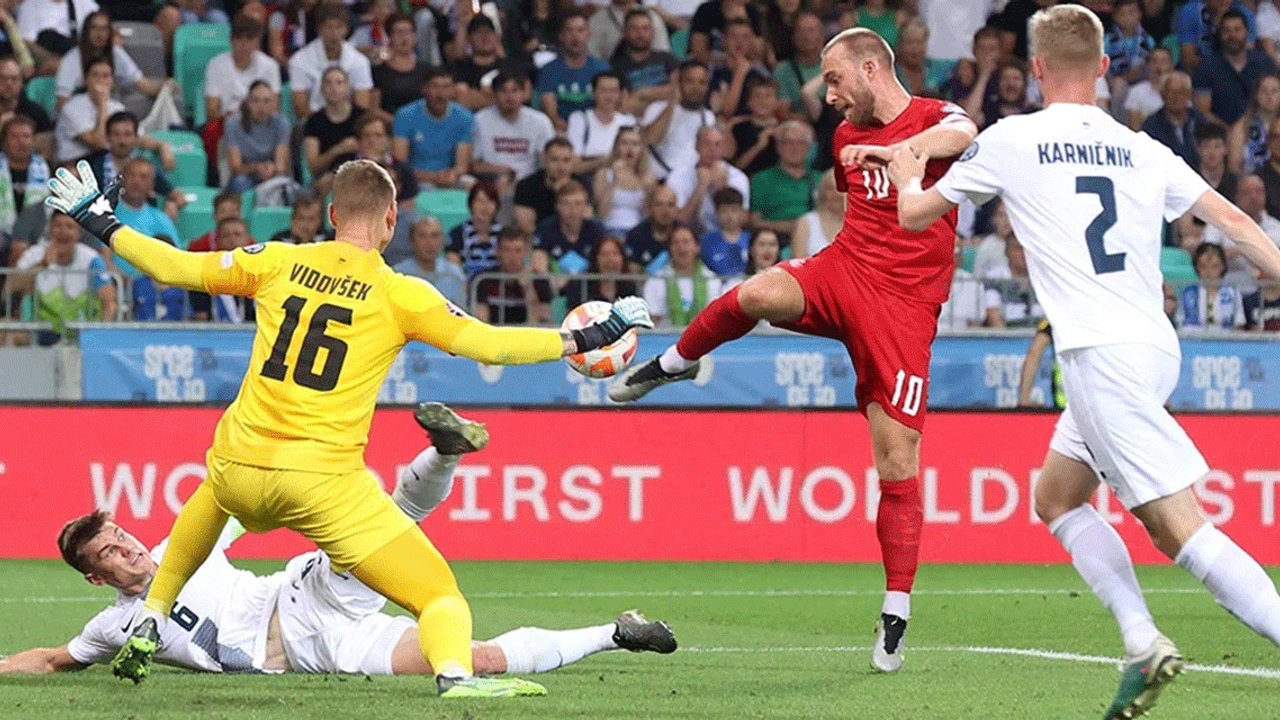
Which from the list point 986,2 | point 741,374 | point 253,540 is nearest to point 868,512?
point 741,374

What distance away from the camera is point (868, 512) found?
1419cm

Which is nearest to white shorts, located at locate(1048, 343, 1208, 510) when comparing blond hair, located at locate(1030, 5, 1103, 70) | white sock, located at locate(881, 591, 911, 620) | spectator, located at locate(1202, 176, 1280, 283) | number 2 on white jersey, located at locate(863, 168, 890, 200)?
blond hair, located at locate(1030, 5, 1103, 70)

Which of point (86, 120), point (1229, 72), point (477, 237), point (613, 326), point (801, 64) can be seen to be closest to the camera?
point (613, 326)

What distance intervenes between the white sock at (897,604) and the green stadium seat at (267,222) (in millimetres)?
8705

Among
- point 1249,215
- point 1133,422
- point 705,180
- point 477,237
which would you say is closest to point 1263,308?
point 1249,215

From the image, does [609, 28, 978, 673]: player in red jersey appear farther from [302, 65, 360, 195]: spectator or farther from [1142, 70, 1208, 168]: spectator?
[1142, 70, 1208, 168]: spectator

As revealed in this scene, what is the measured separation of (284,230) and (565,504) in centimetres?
318

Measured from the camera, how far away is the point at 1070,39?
620cm

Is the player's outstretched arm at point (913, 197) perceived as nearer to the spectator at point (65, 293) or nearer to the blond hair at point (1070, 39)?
the blond hair at point (1070, 39)

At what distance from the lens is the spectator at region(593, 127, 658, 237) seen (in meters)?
16.4

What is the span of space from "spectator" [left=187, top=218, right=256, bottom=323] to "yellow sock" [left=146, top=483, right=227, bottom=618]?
7.33m

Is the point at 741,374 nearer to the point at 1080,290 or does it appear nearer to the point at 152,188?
the point at 152,188

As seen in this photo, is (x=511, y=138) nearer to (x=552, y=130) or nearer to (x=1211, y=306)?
(x=552, y=130)

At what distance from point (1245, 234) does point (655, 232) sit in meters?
9.67
